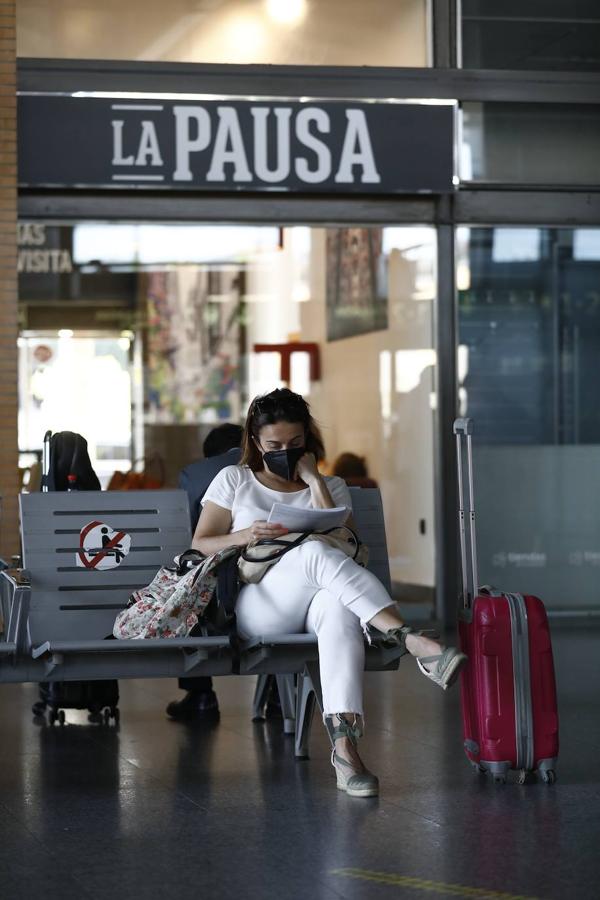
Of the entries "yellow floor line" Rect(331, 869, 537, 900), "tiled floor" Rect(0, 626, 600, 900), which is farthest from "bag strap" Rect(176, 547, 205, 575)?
"yellow floor line" Rect(331, 869, 537, 900)

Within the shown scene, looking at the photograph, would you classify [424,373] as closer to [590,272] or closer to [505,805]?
[590,272]

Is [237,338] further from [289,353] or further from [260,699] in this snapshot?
[260,699]

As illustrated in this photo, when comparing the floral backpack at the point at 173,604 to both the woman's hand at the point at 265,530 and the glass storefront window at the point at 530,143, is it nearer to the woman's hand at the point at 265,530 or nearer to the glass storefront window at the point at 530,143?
the woman's hand at the point at 265,530

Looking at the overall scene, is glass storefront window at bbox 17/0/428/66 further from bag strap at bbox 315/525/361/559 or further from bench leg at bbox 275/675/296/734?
bag strap at bbox 315/525/361/559

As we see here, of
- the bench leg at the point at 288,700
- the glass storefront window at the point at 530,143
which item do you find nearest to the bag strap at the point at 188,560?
the bench leg at the point at 288,700

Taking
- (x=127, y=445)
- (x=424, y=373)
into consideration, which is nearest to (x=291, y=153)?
(x=424, y=373)

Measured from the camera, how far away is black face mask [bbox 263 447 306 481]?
6.02 meters

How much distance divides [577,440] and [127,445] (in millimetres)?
3666

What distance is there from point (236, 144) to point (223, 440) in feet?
13.4

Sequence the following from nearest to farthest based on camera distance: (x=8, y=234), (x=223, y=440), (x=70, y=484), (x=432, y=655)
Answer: (x=432, y=655) < (x=70, y=484) < (x=223, y=440) < (x=8, y=234)

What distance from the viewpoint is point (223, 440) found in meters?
7.45

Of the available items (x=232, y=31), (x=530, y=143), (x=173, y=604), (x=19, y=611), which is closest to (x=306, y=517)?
(x=173, y=604)

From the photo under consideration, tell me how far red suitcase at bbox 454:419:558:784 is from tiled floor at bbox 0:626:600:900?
0.40ft

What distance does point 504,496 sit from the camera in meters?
11.5
